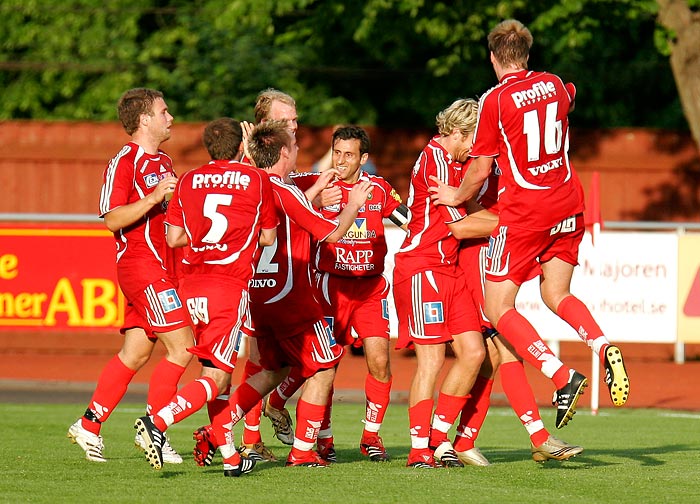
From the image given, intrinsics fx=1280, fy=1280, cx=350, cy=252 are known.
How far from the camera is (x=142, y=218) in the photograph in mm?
8133

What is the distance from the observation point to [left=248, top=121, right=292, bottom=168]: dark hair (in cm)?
752

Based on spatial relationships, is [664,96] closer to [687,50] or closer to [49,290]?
[687,50]

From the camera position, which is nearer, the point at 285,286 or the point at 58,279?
the point at 285,286

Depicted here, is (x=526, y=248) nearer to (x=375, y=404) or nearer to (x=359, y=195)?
(x=359, y=195)

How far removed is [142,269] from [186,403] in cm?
138

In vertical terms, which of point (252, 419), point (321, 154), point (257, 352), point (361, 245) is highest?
point (321, 154)

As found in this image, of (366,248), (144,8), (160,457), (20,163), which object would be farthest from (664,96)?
(160,457)

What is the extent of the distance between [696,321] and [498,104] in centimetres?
754

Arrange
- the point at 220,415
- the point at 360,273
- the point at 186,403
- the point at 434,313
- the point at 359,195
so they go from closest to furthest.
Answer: the point at 186,403 → the point at 220,415 → the point at 359,195 → the point at 434,313 → the point at 360,273

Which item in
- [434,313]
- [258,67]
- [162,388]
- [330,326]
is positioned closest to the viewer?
[162,388]

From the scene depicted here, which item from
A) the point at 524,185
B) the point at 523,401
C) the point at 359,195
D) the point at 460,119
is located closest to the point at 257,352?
the point at 359,195

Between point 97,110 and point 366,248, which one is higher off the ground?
point 97,110

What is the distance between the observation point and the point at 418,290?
314 inches

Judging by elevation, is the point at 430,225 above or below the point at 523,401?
above
